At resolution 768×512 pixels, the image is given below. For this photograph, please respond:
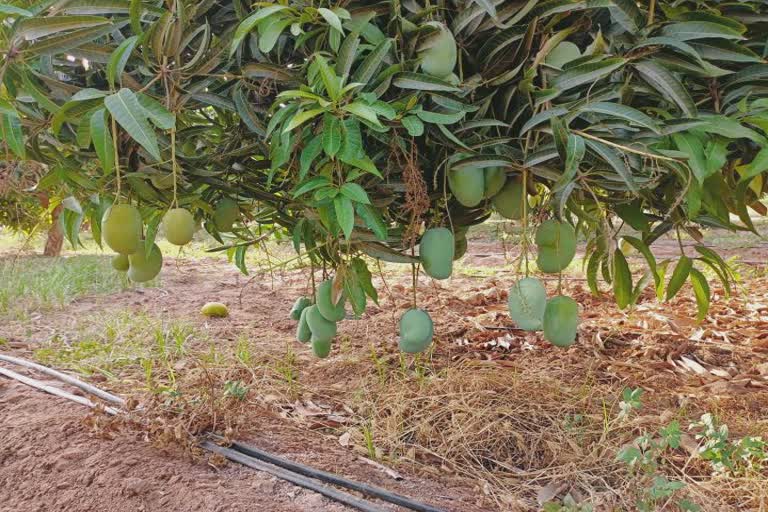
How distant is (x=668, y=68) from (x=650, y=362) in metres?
1.60

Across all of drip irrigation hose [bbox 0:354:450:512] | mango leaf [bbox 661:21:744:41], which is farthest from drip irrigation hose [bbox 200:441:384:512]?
mango leaf [bbox 661:21:744:41]

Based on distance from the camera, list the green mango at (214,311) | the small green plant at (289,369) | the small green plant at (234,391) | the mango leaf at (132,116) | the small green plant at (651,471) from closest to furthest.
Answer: the mango leaf at (132,116) → the small green plant at (651,471) → the small green plant at (234,391) → the small green plant at (289,369) → the green mango at (214,311)

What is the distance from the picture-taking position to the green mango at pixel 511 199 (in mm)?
1143

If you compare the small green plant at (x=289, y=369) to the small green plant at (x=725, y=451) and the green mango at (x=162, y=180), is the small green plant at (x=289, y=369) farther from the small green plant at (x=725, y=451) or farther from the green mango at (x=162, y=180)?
the small green plant at (x=725, y=451)

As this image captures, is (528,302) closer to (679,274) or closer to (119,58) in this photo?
(679,274)

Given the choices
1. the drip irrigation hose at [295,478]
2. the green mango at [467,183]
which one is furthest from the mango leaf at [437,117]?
the drip irrigation hose at [295,478]

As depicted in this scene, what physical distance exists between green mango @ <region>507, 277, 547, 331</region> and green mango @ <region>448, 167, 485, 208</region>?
20 centimetres

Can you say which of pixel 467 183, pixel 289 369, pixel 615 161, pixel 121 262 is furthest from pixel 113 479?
pixel 615 161

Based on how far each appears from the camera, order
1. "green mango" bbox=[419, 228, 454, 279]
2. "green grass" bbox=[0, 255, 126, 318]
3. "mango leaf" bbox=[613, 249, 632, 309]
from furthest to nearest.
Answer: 1. "green grass" bbox=[0, 255, 126, 318]
2. "mango leaf" bbox=[613, 249, 632, 309]
3. "green mango" bbox=[419, 228, 454, 279]

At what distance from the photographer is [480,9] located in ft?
3.17

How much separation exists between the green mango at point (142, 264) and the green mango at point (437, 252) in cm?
53

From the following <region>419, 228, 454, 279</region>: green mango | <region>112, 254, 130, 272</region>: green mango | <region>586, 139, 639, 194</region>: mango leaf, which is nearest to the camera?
<region>586, 139, 639, 194</region>: mango leaf

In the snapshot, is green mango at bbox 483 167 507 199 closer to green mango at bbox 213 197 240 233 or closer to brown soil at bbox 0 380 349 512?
green mango at bbox 213 197 240 233

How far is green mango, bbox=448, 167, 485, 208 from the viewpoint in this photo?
104cm
